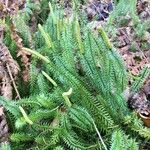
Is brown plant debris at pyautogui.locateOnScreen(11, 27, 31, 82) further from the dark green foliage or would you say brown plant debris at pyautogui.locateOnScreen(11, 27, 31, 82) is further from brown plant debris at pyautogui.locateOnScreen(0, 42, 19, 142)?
the dark green foliage

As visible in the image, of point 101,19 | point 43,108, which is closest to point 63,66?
point 43,108

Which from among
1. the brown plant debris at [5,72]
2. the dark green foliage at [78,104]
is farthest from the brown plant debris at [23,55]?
the dark green foliage at [78,104]

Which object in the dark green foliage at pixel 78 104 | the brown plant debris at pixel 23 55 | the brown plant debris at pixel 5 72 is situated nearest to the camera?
the dark green foliage at pixel 78 104

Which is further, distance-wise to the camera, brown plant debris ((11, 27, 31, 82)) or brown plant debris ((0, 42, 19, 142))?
brown plant debris ((11, 27, 31, 82))

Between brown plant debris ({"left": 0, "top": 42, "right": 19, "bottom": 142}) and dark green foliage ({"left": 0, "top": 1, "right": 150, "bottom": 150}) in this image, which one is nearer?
dark green foliage ({"left": 0, "top": 1, "right": 150, "bottom": 150})

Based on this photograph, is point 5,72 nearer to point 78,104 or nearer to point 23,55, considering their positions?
point 23,55

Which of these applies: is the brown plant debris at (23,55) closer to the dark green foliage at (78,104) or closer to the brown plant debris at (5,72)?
the brown plant debris at (5,72)

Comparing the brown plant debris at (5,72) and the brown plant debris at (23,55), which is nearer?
the brown plant debris at (5,72)

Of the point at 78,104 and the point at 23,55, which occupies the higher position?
the point at 23,55

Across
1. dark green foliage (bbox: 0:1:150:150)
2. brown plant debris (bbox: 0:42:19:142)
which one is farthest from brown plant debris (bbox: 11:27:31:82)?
dark green foliage (bbox: 0:1:150:150)

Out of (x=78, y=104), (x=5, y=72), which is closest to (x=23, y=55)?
(x=5, y=72)

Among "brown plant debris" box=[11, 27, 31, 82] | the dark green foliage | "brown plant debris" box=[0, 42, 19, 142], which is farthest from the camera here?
"brown plant debris" box=[11, 27, 31, 82]

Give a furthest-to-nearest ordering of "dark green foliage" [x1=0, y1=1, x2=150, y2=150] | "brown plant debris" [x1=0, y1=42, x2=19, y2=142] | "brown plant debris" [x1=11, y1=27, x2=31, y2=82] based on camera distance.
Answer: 1. "brown plant debris" [x1=11, y1=27, x2=31, y2=82]
2. "brown plant debris" [x1=0, y1=42, x2=19, y2=142]
3. "dark green foliage" [x1=0, y1=1, x2=150, y2=150]
